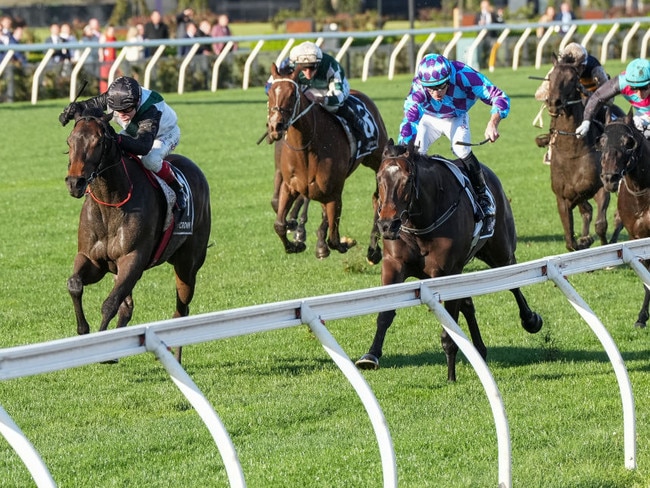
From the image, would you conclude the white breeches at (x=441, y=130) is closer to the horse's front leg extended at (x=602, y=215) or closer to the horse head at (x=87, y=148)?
the horse head at (x=87, y=148)

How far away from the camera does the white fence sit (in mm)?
3533

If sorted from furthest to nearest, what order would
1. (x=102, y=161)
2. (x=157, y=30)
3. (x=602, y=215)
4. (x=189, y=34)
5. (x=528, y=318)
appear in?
(x=189, y=34) → (x=157, y=30) → (x=602, y=215) → (x=528, y=318) → (x=102, y=161)

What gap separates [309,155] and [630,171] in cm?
271

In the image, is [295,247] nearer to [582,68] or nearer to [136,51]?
[582,68]

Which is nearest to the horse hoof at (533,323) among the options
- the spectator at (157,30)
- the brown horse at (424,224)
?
the brown horse at (424,224)

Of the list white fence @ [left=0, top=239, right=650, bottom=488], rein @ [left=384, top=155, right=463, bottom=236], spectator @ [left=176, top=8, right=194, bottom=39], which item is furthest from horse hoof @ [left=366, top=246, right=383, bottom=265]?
spectator @ [left=176, top=8, right=194, bottom=39]

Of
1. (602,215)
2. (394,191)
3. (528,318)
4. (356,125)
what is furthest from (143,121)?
(602,215)

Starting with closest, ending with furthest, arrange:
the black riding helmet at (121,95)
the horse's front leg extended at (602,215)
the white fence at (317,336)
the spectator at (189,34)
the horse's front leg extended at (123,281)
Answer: the white fence at (317,336)
the horse's front leg extended at (123,281)
the black riding helmet at (121,95)
the horse's front leg extended at (602,215)
the spectator at (189,34)

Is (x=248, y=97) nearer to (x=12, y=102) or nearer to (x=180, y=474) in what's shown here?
(x=12, y=102)

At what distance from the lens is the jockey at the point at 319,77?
33.4ft

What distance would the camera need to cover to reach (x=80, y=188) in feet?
21.9

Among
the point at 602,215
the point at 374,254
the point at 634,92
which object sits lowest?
the point at 602,215

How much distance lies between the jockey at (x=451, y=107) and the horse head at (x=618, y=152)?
83 centimetres

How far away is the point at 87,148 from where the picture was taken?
22.2 feet
